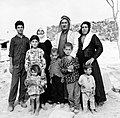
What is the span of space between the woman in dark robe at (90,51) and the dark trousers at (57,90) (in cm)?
46

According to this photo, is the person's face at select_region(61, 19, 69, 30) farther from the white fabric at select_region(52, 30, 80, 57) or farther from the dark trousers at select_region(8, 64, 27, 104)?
the dark trousers at select_region(8, 64, 27, 104)

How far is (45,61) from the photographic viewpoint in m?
4.08

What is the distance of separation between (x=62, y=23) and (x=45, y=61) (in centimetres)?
77

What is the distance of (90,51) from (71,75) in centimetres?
57

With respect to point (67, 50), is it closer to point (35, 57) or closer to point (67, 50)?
point (67, 50)

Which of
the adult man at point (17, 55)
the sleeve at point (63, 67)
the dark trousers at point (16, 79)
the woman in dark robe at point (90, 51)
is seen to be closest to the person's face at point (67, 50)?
the sleeve at point (63, 67)

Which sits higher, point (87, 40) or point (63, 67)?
point (87, 40)

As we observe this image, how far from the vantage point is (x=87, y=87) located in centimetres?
395

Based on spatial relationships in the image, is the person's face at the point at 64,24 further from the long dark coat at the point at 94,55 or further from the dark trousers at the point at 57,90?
the dark trousers at the point at 57,90

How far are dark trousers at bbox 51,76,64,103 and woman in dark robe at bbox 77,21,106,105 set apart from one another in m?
0.46

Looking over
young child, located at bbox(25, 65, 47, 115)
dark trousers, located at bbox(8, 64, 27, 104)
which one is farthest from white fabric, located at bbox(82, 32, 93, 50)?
dark trousers, located at bbox(8, 64, 27, 104)

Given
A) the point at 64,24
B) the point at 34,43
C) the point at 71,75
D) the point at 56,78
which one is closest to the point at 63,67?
the point at 71,75

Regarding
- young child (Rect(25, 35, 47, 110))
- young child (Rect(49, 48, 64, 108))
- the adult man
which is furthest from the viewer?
the adult man

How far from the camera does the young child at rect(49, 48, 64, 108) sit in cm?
410
